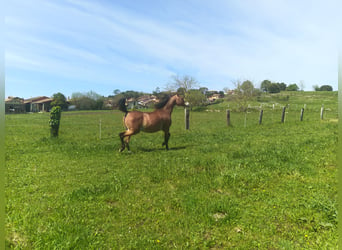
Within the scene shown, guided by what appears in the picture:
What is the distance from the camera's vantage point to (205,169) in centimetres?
616

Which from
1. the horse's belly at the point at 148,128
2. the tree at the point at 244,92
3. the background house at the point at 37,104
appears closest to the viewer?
the horse's belly at the point at 148,128

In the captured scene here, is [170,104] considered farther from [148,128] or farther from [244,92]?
[244,92]

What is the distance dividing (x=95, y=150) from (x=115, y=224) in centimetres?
548

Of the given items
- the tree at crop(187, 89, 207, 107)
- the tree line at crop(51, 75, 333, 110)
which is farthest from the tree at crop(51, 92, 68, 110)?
the tree at crop(187, 89, 207, 107)

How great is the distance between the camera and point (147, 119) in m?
8.10

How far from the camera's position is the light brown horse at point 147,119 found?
796 cm

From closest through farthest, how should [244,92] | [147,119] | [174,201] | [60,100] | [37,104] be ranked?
[174,201]
[147,119]
[60,100]
[37,104]
[244,92]

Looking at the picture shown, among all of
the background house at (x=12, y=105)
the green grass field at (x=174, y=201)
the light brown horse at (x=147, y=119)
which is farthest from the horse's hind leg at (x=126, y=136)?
the background house at (x=12, y=105)

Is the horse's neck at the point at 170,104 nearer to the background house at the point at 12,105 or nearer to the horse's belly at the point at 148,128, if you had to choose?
the horse's belly at the point at 148,128

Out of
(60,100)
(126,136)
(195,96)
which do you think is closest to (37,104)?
(60,100)

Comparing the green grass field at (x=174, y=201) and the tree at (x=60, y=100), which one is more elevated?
the tree at (x=60, y=100)

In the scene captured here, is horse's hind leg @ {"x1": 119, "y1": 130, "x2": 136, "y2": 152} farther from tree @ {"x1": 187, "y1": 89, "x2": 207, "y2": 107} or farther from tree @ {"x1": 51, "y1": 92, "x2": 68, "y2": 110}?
tree @ {"x1": 187, "y1": 89, "x2": 207, "y2": 107}

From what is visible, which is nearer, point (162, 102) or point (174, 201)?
point (174, 201)

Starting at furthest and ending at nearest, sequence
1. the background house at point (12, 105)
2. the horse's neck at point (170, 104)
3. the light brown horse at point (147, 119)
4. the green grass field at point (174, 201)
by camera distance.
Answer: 1. the background house at point (12, 105)
2. the horse's neck at point (170, 104)
3. the light brown horse at point (147, 119)
4. the green grass field at point (174, 201)
